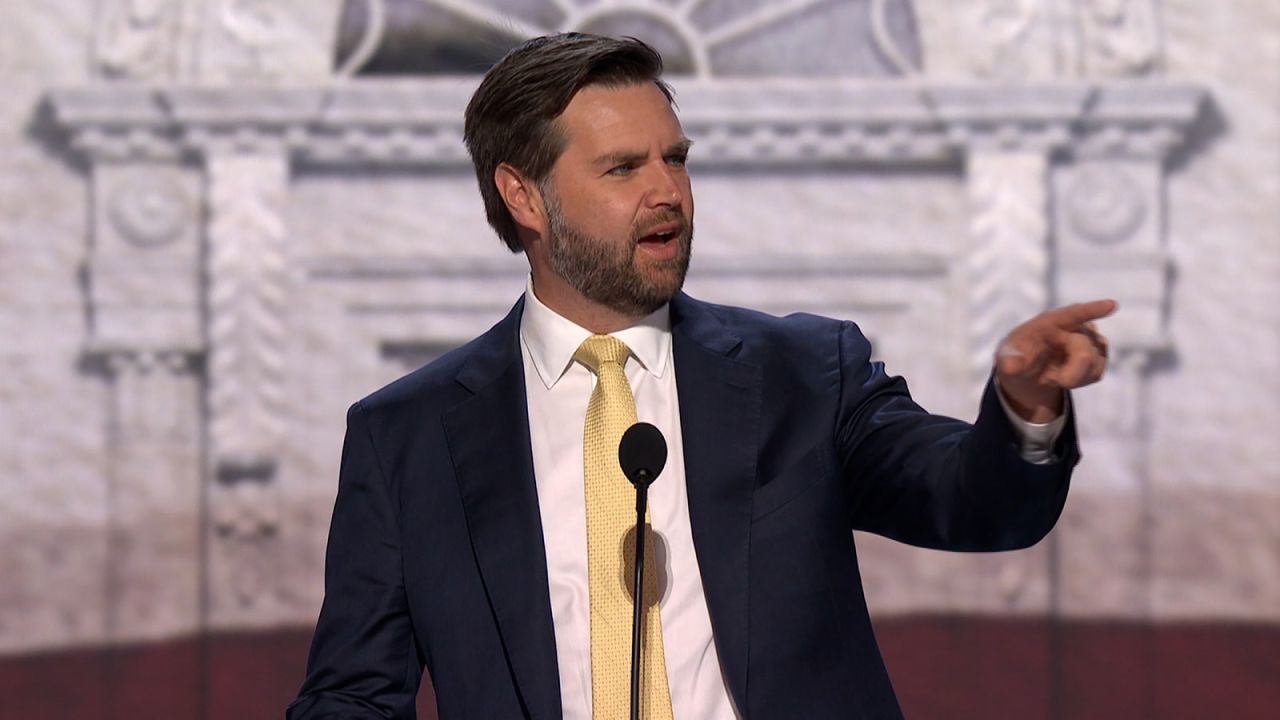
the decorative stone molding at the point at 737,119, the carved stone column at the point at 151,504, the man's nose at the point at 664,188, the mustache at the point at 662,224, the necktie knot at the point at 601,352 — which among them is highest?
the decorative stone molding at the point at 737,119

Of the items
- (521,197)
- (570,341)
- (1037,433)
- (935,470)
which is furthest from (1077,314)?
(521,197)

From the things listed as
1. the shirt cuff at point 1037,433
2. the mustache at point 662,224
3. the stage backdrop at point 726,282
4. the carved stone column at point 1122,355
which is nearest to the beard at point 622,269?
the mustache at point 662,224

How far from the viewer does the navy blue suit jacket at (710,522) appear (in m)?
1.59

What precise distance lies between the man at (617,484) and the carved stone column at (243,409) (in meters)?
2.41

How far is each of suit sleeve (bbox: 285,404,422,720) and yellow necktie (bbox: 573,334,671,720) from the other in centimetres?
22

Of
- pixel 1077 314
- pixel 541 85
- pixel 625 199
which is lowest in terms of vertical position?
pixel 1077 314

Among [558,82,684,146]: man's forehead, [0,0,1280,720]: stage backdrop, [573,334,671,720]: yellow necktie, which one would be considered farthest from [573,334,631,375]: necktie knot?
[0,0,1280,720]: stage backdrop

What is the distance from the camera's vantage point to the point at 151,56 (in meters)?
4.14

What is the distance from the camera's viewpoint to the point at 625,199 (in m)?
1.75

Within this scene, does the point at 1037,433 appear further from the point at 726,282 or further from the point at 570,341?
the point at 726,282

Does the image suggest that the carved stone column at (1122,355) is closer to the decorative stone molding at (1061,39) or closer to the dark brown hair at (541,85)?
the decorative stone molding at (1061,39)

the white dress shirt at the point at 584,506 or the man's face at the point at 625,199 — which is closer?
the white dress shirt at the point at 584,506

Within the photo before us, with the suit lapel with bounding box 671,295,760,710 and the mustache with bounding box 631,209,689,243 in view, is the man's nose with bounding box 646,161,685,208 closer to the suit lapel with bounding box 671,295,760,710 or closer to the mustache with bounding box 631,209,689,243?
the mustache with bounding box 631,209,689,243

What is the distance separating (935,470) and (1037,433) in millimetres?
160
